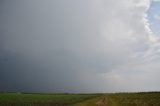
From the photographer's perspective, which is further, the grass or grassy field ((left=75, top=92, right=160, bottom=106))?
the grass

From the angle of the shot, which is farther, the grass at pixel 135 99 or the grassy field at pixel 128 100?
the grass at pixel 135 99

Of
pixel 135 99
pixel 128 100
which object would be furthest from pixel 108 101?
pixel 135 99

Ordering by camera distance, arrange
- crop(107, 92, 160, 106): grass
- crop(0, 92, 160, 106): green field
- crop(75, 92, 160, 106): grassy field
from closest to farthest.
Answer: crop(75, 92, 160, 106): grassy field → crop(0, 92, 160, 106): green field → crop(107, 92, 160, 106): grass

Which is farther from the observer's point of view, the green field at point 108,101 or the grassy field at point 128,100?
the green field at point 108,101

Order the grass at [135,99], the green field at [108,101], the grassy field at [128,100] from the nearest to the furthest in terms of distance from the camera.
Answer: the grassy field at [128,100] < the green field at [108,101] < the grass at [135,99]

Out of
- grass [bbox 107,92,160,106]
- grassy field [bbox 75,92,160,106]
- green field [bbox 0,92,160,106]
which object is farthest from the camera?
grass [bbox 107,92,160,106]

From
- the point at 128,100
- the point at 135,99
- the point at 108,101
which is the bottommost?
the point at 108,101

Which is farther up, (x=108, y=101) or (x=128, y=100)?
(x=128, y=100)

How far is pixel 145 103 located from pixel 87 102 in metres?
16.2

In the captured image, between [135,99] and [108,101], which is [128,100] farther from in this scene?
[108,101]

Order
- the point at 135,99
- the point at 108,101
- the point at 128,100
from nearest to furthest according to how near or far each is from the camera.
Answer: the point at 108,101, the point at 128,100, the point at 135,99

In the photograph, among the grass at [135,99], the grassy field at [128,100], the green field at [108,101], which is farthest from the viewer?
the grass at [135,99]

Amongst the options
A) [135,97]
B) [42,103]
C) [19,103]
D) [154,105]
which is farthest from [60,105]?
[154,105]

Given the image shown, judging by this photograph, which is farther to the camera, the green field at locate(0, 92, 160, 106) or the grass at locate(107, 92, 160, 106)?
the grass at locate(107, 92, 160, 106)
